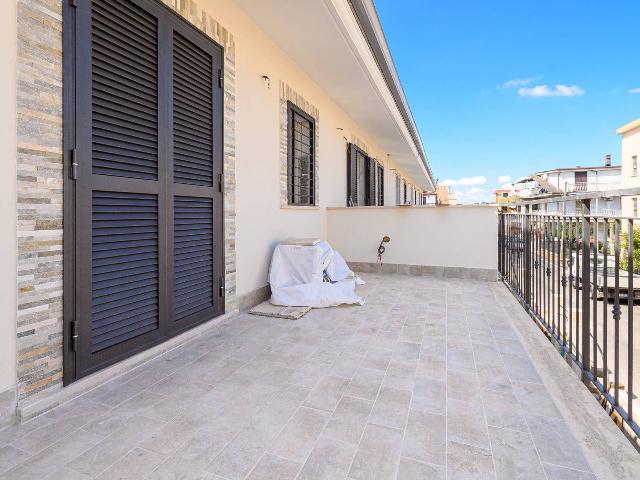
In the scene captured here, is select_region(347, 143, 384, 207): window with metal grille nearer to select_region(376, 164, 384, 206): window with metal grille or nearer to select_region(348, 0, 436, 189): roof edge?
select_region(376, 164, 384, 206): window with metal grille

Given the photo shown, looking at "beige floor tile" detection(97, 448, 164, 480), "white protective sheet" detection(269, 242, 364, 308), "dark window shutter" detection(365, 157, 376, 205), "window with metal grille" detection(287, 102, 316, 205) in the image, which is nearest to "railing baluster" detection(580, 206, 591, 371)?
"white protective sheet" detection(269, 242, 364, 308)

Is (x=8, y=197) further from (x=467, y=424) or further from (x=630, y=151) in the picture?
(x=630, y=151)

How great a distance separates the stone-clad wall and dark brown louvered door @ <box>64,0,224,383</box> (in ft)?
0.20

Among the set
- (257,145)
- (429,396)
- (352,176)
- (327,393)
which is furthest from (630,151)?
(327,393)

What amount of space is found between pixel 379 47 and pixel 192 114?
149 inches

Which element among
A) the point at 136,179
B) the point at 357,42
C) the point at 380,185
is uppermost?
the point at 357,42

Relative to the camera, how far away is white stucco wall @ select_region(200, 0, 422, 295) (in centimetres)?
372

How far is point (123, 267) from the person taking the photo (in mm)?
2338

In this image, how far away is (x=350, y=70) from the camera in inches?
195

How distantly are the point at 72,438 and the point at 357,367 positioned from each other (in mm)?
1625

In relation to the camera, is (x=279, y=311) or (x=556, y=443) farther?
(x=279, y=311)

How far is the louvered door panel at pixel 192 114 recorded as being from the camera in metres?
2.83

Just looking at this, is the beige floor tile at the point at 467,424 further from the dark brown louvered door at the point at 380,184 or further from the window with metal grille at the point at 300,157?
the dark brown louvered door at the point at 380,184

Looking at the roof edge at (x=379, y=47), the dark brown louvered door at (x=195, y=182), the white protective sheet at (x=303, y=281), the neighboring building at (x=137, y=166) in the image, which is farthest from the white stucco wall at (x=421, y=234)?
→ the dark brown louvered door at (x=195, y=182)
